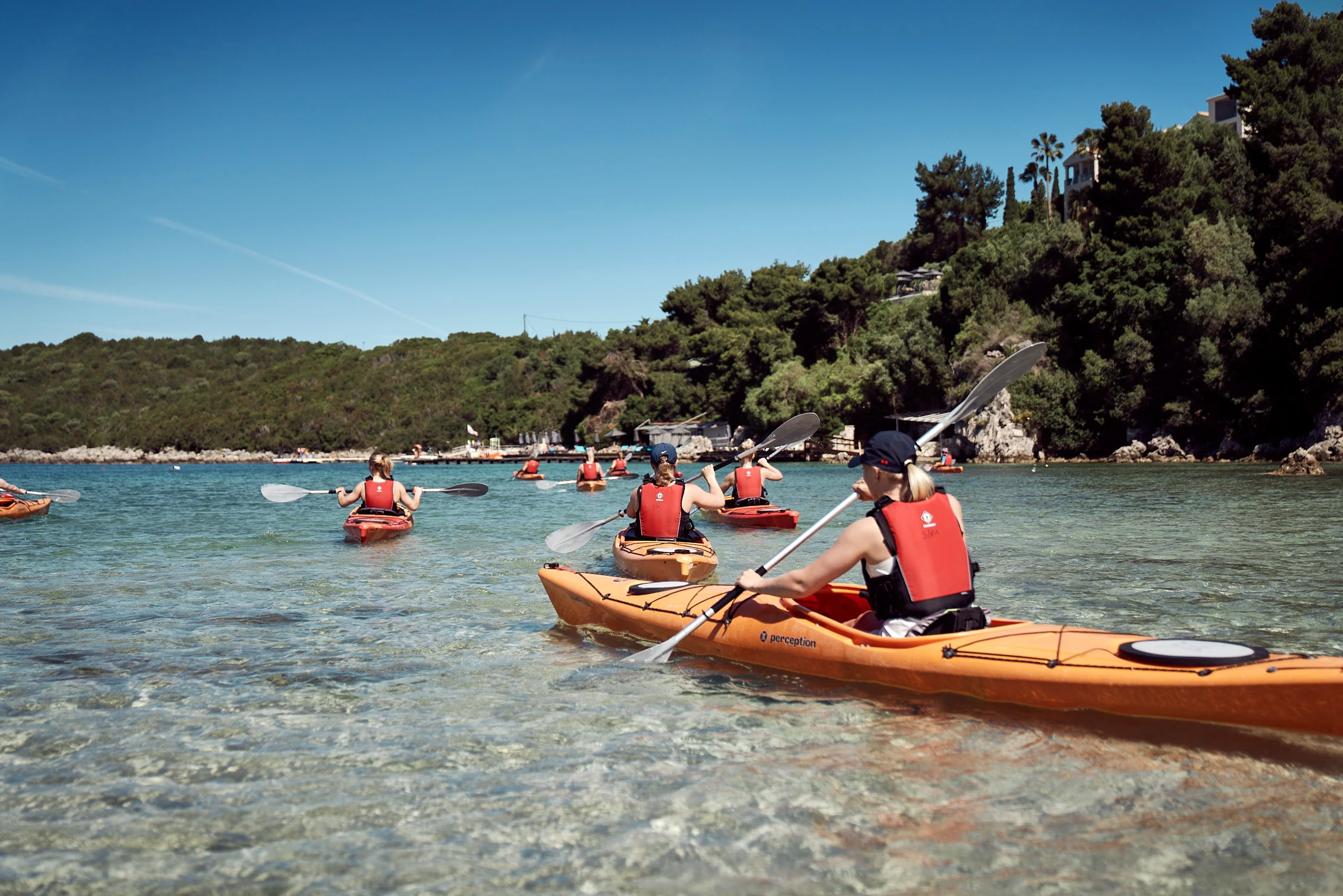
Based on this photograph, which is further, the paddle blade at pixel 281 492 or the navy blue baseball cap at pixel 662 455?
the paddle blade at pixel 281 492

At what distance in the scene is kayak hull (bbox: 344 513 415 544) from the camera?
13227 mm

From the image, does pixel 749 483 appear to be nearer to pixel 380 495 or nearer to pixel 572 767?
pixel 380 495

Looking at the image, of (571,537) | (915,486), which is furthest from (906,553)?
(571,537)

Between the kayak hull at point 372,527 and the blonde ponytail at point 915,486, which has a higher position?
the blonde ponytail at point 915,486

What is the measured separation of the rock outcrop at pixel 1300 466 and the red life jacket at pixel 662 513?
24265mm

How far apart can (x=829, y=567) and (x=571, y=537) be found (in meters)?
6.10

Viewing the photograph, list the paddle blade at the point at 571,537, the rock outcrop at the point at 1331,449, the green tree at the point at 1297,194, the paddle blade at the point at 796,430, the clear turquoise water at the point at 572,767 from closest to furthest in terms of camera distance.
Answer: the clear turquoise water at the point at 572,767 → the paddle blade at the point at 571,537 → the paddle blade at the point at 796,430 → the rock outcrop at the point at 1331,449 → the green tree at the point at 1297,194

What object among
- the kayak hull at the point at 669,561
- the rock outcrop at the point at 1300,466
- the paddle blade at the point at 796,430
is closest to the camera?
the kayak hull at the point at 669,561

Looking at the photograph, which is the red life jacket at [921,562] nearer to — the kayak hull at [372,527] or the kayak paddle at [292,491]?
the kayak hull at [372,527]

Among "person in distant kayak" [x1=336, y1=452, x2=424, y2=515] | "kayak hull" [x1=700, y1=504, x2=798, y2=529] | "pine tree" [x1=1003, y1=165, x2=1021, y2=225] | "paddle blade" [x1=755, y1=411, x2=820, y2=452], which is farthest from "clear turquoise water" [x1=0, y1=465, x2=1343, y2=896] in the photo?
"pine tree" [x1=1003, y1=165, x2=1021, y2=225]

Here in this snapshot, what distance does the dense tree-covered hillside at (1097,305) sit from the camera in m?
36.5

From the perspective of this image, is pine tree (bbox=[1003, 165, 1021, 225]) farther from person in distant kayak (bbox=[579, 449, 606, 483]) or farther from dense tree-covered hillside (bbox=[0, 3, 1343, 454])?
person in distant kayak (bbox=[579, 449, 606, 483])

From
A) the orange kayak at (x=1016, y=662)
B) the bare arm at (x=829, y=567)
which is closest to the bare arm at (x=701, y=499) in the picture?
the orange kayak at (x=1016, y=662)

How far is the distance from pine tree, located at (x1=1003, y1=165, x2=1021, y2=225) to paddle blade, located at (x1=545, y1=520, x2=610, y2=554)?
59.2 meters
